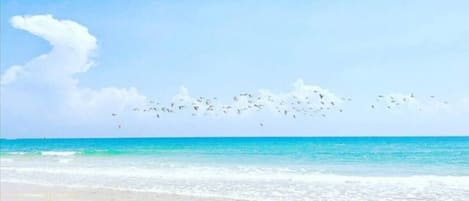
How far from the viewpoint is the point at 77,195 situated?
16188 millimetres

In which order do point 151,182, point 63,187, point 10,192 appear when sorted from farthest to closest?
point 151,182
point 63,187
point 10,192

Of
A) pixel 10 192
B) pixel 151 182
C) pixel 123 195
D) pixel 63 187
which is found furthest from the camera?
pixel 151 182

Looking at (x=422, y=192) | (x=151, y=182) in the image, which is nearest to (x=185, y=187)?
(x=151, y=182)

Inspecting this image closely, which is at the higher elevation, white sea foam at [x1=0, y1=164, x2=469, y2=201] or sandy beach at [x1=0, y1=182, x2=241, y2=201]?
white sea foam at [x1=0, y1=164, x2=469, y2=201]

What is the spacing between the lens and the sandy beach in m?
15.3

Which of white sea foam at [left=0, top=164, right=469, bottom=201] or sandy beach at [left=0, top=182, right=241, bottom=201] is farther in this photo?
white sea foam at [left=0, top=164, right=469, bottom=201]

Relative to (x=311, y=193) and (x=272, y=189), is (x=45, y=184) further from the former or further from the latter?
(x=311, y=193)

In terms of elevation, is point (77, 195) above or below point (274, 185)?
below

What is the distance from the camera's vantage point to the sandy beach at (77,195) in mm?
15344

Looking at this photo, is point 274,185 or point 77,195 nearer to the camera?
point 77,195

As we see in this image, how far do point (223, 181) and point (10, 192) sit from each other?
672 centimetres

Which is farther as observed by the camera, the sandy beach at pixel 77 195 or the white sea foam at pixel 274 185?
the white sea foam at pixel 274 185

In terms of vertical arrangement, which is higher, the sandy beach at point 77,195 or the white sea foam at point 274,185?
the white sea foam at point 274,185

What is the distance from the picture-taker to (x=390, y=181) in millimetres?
20250
